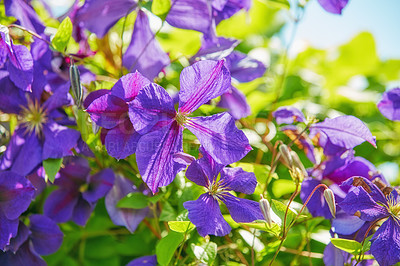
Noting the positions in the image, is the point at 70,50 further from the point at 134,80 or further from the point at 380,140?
the point at 380,140

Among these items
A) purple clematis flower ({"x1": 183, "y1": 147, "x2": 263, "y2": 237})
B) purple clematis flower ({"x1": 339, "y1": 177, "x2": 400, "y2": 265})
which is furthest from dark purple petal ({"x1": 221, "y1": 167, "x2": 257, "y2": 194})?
purple clematis flower ({"x1": 339, "y1": 177, "x2": 400, "y2": 265})

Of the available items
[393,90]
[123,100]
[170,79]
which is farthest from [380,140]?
[123,100]

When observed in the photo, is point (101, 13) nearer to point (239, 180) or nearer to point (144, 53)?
point (144, 53)

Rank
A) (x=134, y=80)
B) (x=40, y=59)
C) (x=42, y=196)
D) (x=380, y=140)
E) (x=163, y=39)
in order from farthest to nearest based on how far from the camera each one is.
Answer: (x=163, y=39) < (x=380, y=140) < (x=42, y=196) < (x=40, y=59) < (x=134, y=80)

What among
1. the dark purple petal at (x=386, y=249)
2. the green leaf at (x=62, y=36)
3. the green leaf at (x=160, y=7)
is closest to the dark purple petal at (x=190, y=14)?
the green leaf at (x=160, y=7)

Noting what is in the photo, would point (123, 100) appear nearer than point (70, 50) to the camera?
Yes

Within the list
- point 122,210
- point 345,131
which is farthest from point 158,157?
point 345,131

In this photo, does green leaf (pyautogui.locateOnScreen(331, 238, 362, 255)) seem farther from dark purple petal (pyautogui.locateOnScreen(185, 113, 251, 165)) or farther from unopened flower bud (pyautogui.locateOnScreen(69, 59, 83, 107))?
unopened flower bud (pyautogui.locateOnScreen(69, 59, 83, 107))

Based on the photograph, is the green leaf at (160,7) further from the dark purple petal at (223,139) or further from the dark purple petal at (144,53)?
the dark purple petal at (223,139)
